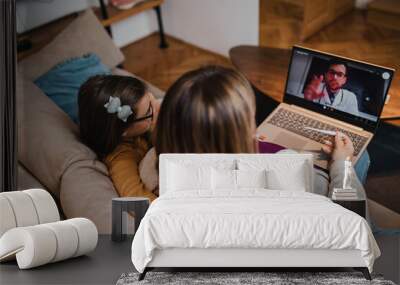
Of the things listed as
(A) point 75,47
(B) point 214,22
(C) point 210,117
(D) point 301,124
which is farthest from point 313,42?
(A) point 75,47

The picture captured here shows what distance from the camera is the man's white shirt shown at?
4301 millimetres

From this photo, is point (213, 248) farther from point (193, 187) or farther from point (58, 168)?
point (58, 168)

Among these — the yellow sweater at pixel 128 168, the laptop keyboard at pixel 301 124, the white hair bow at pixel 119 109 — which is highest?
the white hair bow at pixel 119 109

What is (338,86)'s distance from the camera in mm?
4332

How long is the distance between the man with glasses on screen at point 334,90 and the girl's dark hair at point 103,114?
0.97 metres

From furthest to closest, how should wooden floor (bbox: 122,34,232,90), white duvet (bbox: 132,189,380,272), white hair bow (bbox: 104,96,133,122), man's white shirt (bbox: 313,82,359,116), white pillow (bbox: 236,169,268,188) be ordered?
wooden floor (bbox: 122,34,232,90) → white hair bow (bbox: 104,96,133,122) → man's white shirt (bbox: 313,82,359,116) → white pillow (bbox: 236,169,268,188) → white duvet (bbox: 132,189,380,272)

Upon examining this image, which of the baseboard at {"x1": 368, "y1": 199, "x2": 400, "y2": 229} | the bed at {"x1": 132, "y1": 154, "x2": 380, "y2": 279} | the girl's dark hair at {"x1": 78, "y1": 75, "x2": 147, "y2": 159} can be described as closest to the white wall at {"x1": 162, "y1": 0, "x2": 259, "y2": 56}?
the girl's dark hair at {"x1": 78, "y1": 75, "x2": 147, "y2": 159}

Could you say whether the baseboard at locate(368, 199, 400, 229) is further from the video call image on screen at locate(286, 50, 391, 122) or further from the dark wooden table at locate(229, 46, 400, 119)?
the dark wooden table at locate(229, 46, 400, 119)

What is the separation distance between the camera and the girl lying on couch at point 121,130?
175 inches

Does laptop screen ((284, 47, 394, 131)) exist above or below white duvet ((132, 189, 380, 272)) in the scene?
above

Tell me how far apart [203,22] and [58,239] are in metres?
1.54

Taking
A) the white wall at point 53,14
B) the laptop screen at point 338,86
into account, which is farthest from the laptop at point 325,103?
the white wall at point 53,14

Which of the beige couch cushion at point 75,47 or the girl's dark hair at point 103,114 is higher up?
the beige couch cushion at point 75,47

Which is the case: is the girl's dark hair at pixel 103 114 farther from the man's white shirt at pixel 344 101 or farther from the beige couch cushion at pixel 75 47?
the man's white shirt at pixel 344 101
